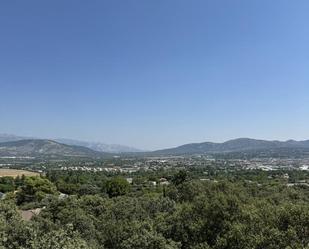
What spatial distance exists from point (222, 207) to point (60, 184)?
5325 centimetres

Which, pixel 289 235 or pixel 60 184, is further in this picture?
pixel 60 184

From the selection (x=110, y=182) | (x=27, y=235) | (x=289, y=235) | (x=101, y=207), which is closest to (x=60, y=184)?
(x=110, y=182)

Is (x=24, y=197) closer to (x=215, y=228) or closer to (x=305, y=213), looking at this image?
(x=215, y=228)

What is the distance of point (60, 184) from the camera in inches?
2835

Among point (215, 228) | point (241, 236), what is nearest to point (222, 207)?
point (215, 228)

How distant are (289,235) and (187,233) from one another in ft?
24.6

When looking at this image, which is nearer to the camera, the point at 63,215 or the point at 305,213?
the point at 305,213

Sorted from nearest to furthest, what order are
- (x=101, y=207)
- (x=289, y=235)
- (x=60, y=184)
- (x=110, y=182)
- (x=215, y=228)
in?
(x=289, y=235), (x=215, y=228), (x=101, y=207), (x=110, y=182), (x=60, y=184)

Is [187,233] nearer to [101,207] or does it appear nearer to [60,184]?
[101,207]

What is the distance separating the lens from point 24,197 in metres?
60.1

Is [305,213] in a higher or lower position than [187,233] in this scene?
higher

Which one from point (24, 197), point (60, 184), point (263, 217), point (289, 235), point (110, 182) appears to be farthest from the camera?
point (60, 184)

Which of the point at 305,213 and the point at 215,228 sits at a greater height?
the point at 305,213

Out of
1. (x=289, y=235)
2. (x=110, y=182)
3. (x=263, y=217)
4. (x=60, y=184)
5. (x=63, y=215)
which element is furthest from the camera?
(x=60, y=184)
